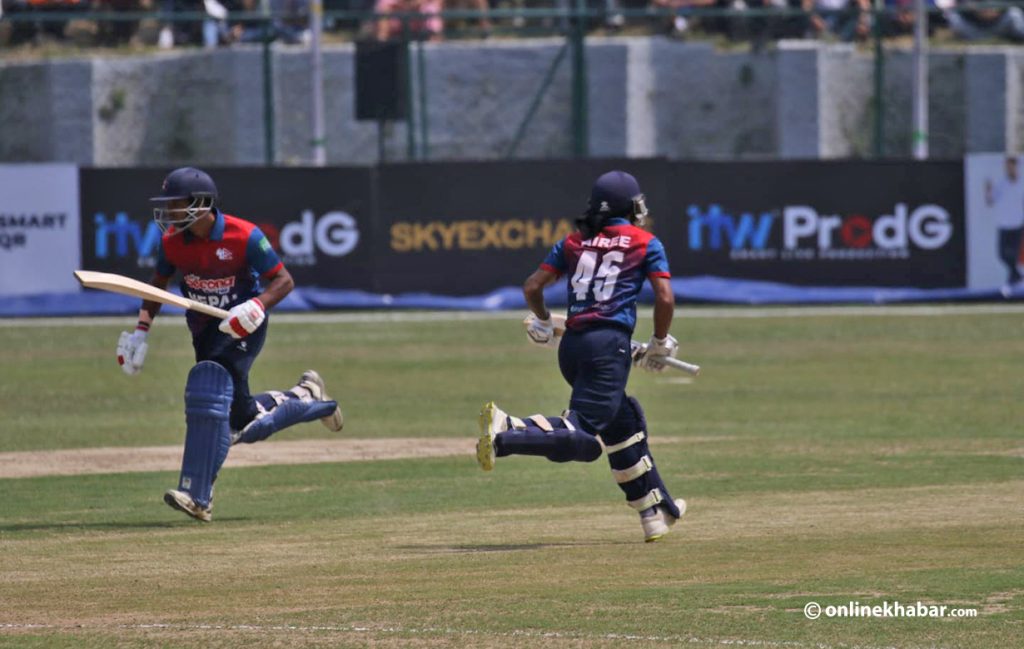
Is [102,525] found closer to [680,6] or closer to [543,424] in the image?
[543,424]

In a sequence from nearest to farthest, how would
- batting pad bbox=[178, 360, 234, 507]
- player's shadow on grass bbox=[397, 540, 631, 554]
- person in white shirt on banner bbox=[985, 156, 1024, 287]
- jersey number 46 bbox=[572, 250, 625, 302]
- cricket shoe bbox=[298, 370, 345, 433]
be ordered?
player's shadow on grass bbox=[397, 540, 631, 554], jersey number 46 bbox=[572, 250, 625, 302], batting pad bbox=[178, 360, 234, 507], cricket shoe bbox=[298, 370, 345, 433], person in white shirt on banner bbox=[985, 156, 1024, 287]

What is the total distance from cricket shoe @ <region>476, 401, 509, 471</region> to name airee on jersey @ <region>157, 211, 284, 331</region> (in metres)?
2.18

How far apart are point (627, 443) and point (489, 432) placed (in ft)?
3.31

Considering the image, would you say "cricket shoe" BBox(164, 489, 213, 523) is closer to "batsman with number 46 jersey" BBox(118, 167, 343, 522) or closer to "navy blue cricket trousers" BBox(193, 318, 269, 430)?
"batsman with number 46 jersey" BBox(118, 167, 343, 522)

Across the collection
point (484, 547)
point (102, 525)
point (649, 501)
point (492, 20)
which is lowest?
point (102, 525)

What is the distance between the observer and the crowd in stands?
30.6 meters

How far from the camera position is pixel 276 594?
807 cm

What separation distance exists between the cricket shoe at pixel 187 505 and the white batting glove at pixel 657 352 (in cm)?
272

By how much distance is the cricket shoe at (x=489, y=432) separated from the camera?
8.91 metres

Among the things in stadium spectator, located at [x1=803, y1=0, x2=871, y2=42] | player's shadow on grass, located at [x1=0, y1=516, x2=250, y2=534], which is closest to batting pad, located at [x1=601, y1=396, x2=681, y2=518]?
player's shadow on grass, located at [x1=0, y1=516, x2=250, y2=534]

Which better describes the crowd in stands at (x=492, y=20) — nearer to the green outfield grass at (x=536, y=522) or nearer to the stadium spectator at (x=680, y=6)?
the stadium spectator at (x=680, y=6)

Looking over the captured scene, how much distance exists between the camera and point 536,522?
1055cm

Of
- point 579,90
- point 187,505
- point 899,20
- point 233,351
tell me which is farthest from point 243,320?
point 899,20

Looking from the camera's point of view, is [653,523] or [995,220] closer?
[653,523]
